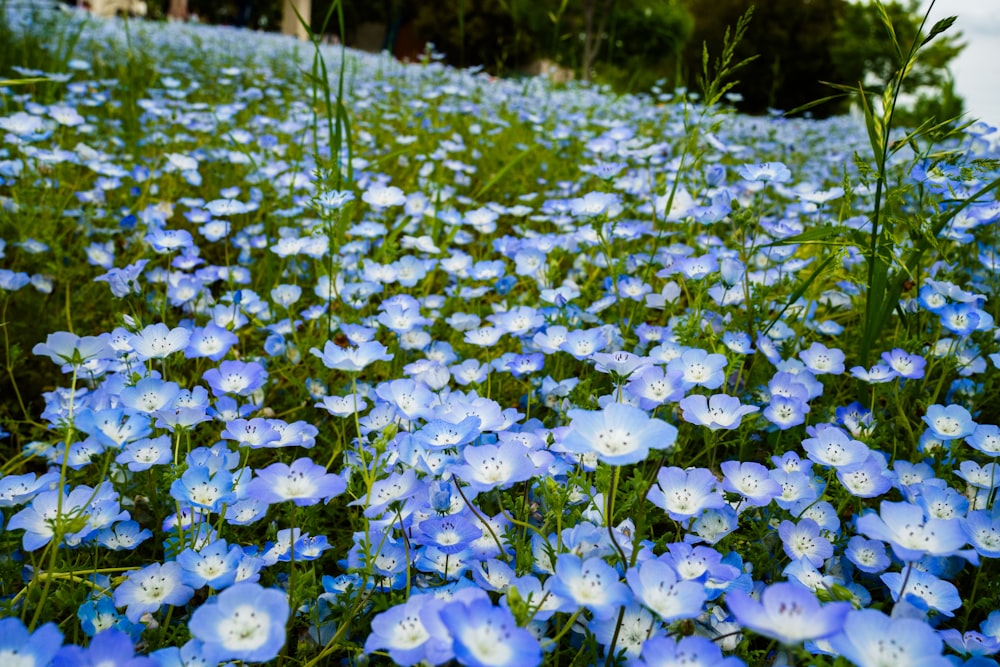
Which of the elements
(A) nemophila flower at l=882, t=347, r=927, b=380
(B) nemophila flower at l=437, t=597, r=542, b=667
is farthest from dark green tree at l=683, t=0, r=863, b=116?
(B) nemophila flower at l=437, t=597, r=542, b=667

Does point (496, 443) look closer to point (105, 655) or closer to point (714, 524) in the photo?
point (714, 524)

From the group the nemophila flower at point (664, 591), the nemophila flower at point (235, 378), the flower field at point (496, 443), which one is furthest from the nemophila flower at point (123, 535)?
the nemophila flower at point (664, 591)

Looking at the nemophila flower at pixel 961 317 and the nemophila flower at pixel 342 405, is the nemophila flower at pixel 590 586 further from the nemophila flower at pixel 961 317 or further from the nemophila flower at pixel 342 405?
the nemophila flower at pixel 961 317

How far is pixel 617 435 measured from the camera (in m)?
0.96

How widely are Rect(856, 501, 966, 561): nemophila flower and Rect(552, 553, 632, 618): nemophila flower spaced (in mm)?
345

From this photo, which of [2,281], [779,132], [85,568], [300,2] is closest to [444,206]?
[2,281]

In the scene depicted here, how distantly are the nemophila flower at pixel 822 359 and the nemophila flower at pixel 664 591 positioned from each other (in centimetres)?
93

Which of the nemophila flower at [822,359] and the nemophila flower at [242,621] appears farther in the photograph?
the nemophila flower at [822,359]

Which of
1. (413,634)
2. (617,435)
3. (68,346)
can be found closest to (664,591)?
(617,435)

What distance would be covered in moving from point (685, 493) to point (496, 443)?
0.34 m

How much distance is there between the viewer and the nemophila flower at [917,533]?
0.93m

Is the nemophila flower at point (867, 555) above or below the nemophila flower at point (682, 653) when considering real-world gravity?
below

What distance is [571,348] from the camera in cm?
151

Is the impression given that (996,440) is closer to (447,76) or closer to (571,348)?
(571,348)
